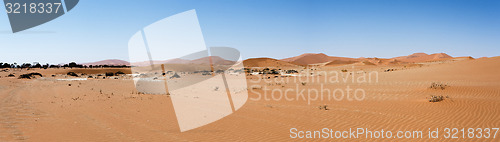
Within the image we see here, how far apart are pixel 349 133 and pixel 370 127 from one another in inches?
39.0

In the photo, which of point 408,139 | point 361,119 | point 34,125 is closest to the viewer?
point 408,139

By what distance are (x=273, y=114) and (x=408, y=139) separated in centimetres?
451

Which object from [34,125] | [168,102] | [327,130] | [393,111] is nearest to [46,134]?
[34,125]

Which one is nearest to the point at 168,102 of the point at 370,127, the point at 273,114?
the point at 273,114

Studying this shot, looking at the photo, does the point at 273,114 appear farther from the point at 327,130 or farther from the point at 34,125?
the point at 34,125

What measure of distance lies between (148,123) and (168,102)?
4604 mm

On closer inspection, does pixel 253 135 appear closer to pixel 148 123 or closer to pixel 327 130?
pixel 327 130

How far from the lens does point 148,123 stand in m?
8.66

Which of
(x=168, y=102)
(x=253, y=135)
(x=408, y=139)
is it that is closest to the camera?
(x=408, y=139)

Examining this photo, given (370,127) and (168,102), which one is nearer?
(370,127)

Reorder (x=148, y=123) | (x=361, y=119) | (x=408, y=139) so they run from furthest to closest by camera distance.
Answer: (x=361, y=119)
(x=148, y=123)
(x=408, y=139)

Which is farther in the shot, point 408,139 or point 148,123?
point 148,123

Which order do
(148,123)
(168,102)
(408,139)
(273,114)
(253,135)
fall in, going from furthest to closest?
(168,102), (273,114), (148,123), (253,135), (408,139)

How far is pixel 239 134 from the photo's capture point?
7.59m
